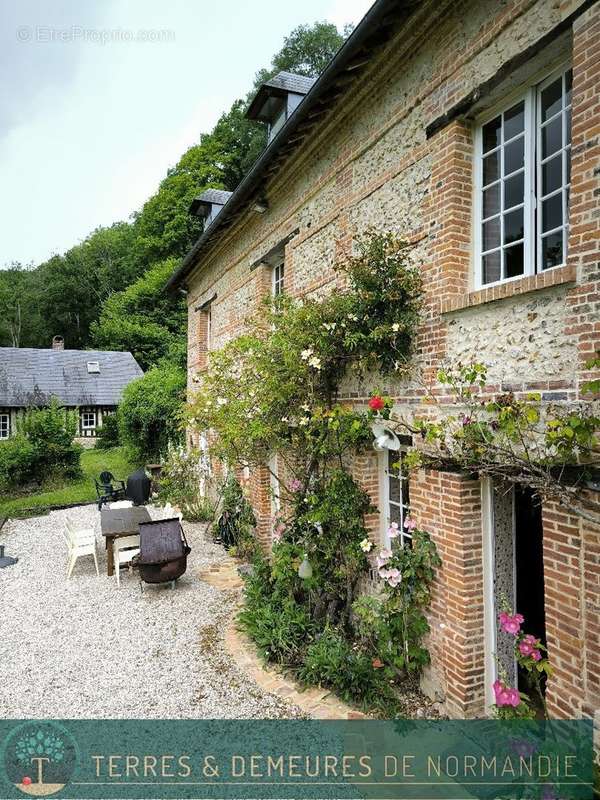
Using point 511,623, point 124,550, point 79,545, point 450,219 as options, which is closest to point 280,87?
point 450,219

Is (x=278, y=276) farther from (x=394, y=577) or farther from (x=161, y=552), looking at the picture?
(x=394, y=577)

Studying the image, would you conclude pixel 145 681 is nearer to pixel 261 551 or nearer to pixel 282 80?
pixel 261 551

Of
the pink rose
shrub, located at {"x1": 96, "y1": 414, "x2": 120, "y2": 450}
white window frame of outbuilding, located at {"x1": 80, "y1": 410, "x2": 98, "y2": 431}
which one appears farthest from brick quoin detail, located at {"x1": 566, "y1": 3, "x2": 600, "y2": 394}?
white window frame of outbuilding, located at {"x1": 80, "y1": 410, "x2": 98, "y2": 431}

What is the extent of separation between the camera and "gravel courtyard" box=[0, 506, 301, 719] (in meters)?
4.78

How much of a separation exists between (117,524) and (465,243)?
771cm

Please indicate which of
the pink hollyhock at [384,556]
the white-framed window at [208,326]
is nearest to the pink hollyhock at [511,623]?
the pink hollyhock at [384,556]

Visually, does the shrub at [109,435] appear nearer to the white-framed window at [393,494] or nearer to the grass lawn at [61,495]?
the grass lawn at [61,495]

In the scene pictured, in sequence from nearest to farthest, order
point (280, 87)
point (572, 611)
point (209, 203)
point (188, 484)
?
point (572, 611), point (280, 87), point (188, 484), point (209, 203)

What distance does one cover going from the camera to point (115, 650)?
5930 millimetres

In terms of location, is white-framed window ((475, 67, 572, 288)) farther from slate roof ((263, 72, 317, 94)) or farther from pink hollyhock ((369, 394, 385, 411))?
slate roof ((263, 72, 317, 94))

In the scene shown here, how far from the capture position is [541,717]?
419 centimetres

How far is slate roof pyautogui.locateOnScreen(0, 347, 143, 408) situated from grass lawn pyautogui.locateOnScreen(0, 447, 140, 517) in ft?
30.7

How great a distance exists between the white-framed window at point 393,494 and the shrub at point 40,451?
1540 centimetres

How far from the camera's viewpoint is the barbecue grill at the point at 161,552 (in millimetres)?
7477
